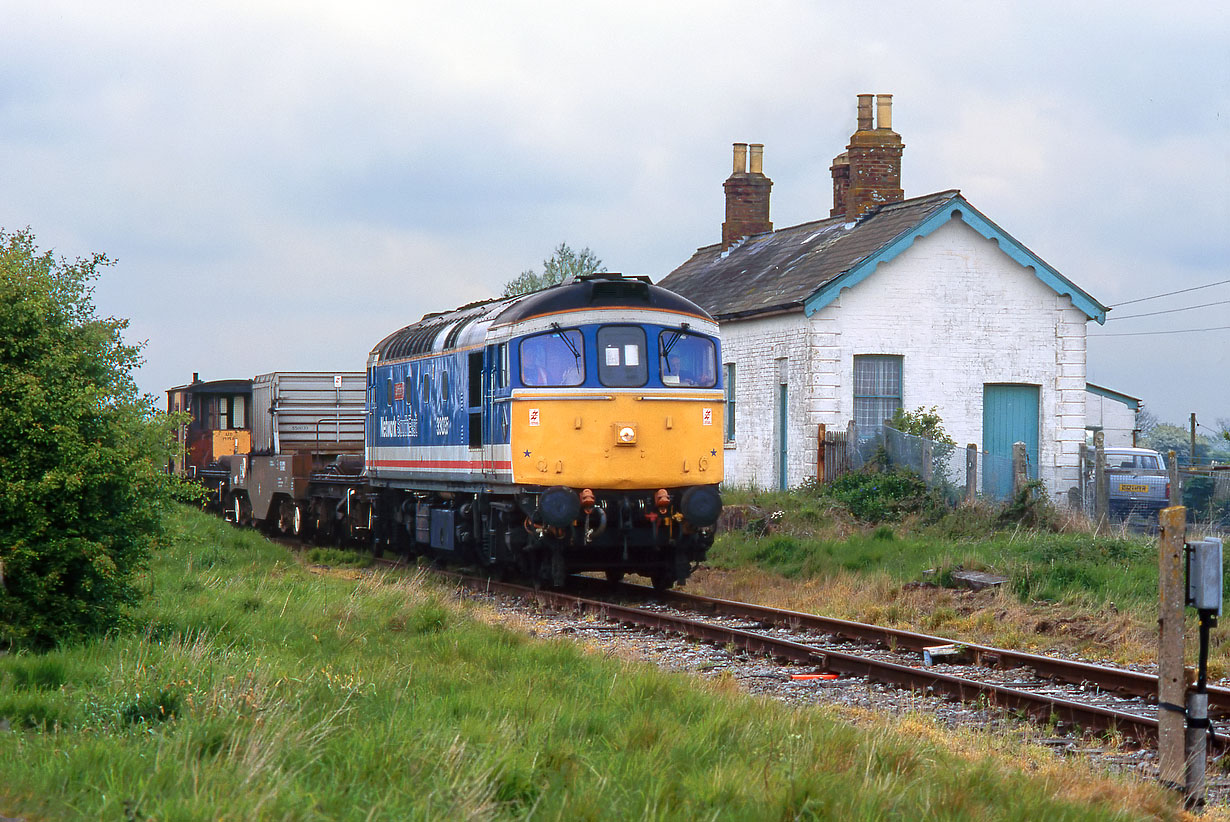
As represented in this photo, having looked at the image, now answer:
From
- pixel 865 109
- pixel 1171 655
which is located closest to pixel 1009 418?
pixel 865 109

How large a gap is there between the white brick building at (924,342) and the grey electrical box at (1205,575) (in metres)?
17.1

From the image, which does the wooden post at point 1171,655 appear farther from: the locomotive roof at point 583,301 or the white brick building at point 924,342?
the white brick building at point 924,342

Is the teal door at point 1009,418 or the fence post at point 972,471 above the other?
the teal door at point 1009,418

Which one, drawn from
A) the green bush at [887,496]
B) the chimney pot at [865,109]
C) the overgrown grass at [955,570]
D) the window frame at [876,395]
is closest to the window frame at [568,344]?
the overgrown grass at [955,570]

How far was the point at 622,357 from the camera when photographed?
603 inches

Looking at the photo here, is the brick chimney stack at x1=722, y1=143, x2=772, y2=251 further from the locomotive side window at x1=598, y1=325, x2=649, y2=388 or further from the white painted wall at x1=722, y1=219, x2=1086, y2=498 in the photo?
the locomotive side window at x1=598, y1=325, x2=649, y2=388

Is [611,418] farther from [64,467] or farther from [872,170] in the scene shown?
[872,170]

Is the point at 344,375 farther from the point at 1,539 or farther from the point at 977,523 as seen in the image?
the point at 1,539

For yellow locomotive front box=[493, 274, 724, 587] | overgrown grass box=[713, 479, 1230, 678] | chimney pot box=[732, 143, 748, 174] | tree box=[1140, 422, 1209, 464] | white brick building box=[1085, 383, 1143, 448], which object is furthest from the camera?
tree box=[1140, 422, 1209, 464]

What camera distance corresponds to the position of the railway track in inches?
353

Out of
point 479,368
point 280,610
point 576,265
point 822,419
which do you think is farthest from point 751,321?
point 576,265

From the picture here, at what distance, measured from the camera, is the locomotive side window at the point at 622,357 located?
15.2m

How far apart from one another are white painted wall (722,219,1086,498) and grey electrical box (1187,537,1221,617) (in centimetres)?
1709

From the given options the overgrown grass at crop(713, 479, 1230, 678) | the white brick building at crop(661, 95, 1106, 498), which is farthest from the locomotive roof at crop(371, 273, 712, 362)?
the white brick building at crop(661, 95, 1106, 498)
